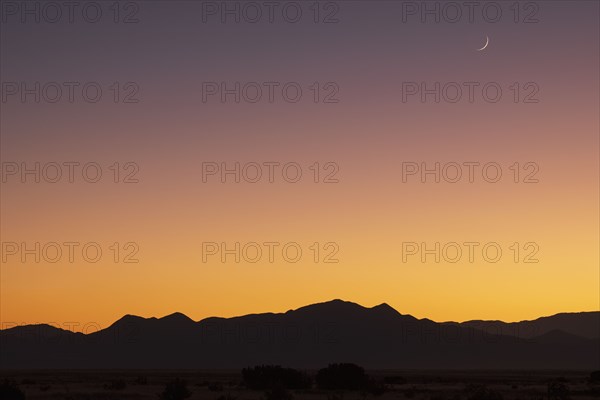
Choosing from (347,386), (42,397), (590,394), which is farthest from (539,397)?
(42,397)

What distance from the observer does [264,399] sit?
171ft

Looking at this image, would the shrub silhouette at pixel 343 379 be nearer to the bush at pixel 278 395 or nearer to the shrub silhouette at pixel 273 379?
the shrub silhouette at pixel 273 379

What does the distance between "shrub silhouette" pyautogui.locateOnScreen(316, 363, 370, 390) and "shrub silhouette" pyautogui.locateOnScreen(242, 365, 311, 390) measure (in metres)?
1.38

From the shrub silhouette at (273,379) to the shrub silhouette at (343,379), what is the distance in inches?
54.2

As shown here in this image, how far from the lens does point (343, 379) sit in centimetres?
6575

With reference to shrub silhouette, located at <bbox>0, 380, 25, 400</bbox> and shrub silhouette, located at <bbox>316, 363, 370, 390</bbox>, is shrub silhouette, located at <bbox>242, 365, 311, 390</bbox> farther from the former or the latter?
shrub silhouette, located at <bbox>0, 380, 25, 400</bbox>

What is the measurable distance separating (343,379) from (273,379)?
497cm

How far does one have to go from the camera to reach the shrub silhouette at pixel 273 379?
213 feet

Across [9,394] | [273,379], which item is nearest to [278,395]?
[9,394]

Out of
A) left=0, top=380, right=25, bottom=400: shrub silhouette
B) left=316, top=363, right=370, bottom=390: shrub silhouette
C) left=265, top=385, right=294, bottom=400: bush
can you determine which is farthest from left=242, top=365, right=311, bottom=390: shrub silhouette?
left=0, top=380, right=25, bottom=400: shrub silhouette

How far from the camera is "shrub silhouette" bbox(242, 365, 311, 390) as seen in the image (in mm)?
65062

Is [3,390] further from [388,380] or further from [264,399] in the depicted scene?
[388,380]

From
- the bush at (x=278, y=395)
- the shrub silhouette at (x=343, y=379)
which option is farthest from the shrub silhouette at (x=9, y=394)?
the shrub silhouette at (x=343, y=379)

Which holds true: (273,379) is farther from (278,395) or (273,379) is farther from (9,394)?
(9,394)
